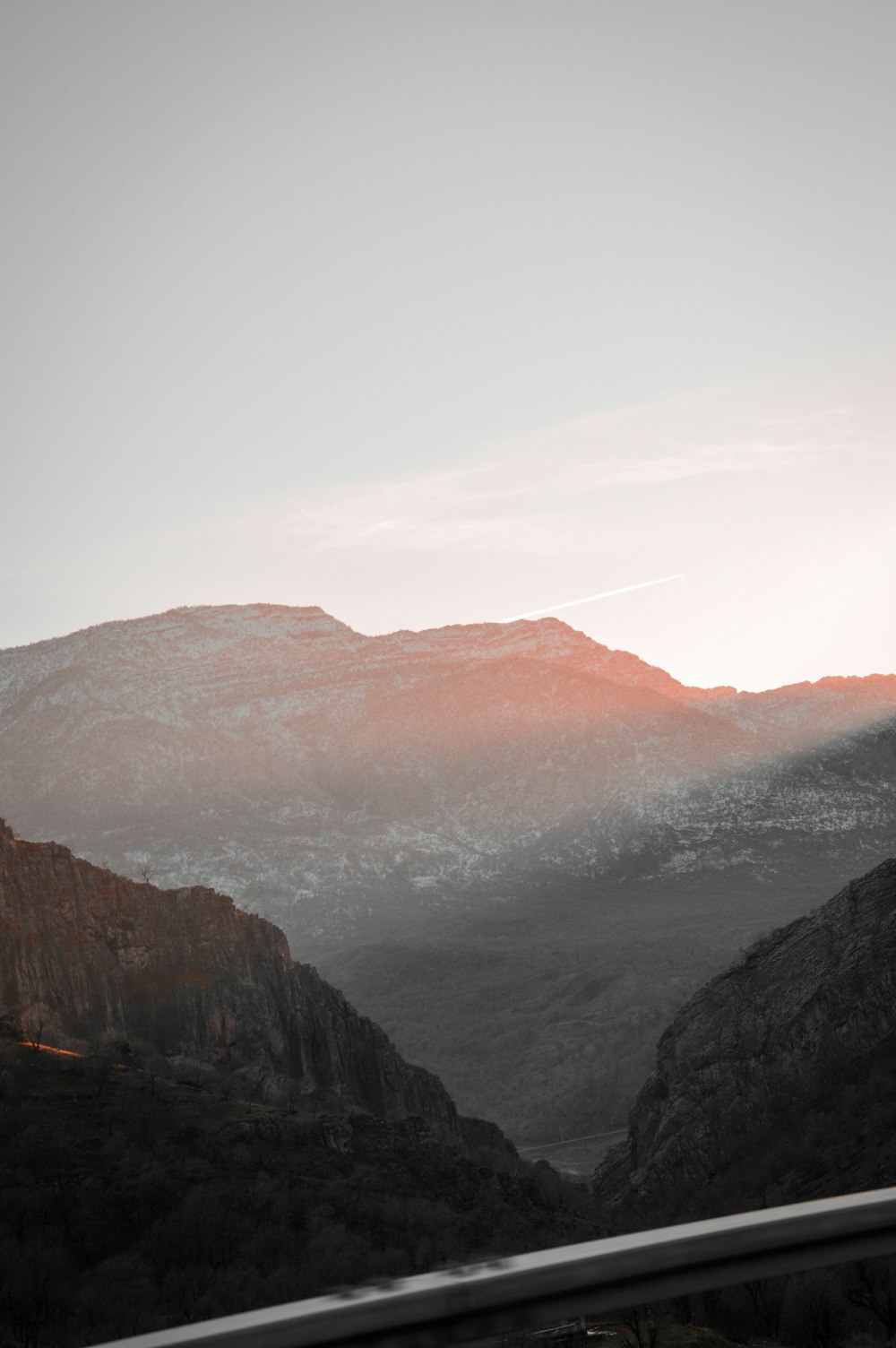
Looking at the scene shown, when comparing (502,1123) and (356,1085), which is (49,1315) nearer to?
(356,1085)

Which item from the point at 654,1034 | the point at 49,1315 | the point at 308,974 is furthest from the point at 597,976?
the point at 49,1315

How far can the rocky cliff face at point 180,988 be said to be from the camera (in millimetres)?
62344

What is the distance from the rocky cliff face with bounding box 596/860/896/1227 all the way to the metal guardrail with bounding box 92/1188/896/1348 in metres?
33.0

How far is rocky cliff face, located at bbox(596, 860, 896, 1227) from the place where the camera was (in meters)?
37.6

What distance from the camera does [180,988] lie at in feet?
228

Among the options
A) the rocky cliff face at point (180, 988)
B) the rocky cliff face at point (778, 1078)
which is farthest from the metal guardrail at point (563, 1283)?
the rocky cliff face at point (180, 988)

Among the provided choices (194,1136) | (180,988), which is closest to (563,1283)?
(194,1136)

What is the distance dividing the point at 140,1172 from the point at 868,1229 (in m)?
34.9

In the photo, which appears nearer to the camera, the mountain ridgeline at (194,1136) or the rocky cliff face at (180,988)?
the mountain ridgeline at (194,1136)

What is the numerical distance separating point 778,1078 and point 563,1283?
48807 mm

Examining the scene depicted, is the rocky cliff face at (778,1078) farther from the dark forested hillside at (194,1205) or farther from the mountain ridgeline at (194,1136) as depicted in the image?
the dark forested hillside at (194,1205)

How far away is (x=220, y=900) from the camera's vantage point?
7969 cm

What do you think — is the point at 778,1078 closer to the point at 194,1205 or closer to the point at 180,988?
the point at 194,1205

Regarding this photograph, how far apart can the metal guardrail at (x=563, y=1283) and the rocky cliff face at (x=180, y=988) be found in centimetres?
5756
